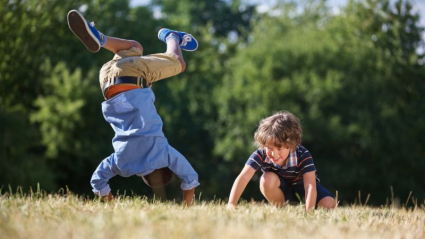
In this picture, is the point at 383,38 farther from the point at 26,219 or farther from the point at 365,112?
the point at 26,219

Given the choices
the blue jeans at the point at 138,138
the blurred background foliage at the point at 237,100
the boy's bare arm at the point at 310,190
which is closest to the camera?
the blue jeans at the point at 138,138

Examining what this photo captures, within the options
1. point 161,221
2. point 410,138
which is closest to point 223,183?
point 410,138

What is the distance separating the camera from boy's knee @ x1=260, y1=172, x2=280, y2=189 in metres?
5.65

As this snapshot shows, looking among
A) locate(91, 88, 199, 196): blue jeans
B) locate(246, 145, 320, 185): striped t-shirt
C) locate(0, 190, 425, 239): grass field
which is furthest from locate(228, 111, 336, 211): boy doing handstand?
locate(0, 190, 425, 239): grass field

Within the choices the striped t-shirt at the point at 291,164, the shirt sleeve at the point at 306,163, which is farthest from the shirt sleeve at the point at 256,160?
the shirt sleeve at the point at 306,163

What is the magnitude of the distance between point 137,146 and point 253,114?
20.5 meters

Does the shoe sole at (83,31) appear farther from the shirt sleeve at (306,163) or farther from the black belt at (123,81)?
the shirt sleeve at (306,163)

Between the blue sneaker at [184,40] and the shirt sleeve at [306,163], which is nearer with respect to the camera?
the shirt sleeve at [306,163]

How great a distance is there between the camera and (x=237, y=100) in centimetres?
2655

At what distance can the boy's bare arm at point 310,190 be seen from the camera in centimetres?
519

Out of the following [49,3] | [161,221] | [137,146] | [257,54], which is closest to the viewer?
[161,221]

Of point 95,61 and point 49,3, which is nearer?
point 49,3

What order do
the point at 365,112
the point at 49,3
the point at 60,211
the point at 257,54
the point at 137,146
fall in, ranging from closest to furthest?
the point at 60,211 → the point at 137,146 → the point at 49,3 → the point at 365,112 → the point at 257,54

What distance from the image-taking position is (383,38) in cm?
2452
